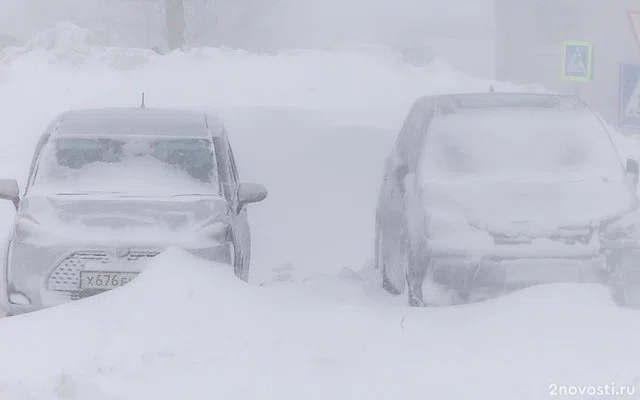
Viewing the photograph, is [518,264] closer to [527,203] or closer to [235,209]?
[527,203]

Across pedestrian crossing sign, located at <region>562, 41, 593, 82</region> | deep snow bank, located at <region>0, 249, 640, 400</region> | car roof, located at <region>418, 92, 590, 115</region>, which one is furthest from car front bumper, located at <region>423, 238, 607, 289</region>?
pedestrian crossing sign, located at <region>562, 41, 593, 82</region>

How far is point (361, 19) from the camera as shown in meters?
53.6

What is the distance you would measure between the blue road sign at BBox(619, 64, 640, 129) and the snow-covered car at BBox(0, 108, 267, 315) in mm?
4493

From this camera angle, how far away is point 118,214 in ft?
25.2

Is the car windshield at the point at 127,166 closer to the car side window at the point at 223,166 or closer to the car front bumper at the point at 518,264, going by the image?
the car side window at the point at 223,166

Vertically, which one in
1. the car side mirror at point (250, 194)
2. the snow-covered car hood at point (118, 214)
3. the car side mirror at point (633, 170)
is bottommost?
the car side mirror at point (250, 194)

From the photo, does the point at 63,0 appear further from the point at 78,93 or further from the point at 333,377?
the point at 333,377

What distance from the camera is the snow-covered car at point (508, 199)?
288 inches

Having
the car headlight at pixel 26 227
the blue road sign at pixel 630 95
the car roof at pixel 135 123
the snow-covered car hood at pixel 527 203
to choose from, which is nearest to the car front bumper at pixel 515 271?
the snow-covered car hood at pixel 527 203

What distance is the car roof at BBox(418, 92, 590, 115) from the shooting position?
28.2 ft

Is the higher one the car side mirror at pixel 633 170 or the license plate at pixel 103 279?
the car side mirror at pixel 633 170

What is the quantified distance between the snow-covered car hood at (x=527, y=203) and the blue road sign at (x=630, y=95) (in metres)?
3.81

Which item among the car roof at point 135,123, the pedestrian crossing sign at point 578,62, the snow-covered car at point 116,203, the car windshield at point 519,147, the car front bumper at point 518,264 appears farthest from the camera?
the pedestrian crossing sign at point 578,62

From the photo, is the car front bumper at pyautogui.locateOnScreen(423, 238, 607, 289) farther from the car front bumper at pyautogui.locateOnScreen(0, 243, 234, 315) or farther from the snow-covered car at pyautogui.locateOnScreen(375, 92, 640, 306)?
the car front bumper at pyautogui.locateOnScreen(0, 243, 234, 315)
